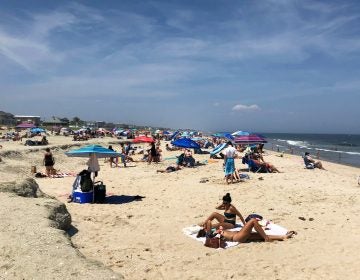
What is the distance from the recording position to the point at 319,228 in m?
8.49

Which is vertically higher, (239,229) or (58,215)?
(58,215)

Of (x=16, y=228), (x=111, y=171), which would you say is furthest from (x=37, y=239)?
(x=111, y=171)

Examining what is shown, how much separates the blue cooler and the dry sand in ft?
1.59

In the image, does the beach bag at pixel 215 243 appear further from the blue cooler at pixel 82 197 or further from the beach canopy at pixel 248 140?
the beach canopy at pixel 248 140

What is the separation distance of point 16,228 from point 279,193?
8.29 m

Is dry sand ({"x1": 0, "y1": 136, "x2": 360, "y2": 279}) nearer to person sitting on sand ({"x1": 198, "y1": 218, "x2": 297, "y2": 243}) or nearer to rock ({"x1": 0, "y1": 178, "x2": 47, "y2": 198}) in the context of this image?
person sitting on sand ({"x1": 198, "y1": 218, "x2": 297, "y2": 243})

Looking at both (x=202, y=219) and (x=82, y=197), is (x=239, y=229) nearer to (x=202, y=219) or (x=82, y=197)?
(x=202, y=219)

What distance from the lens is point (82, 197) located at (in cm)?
1123

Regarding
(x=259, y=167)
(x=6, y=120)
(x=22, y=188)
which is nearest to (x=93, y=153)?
(x=22, y=188)

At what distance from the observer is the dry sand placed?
20.2ft

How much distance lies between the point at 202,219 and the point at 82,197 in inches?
147

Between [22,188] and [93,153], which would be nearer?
[22,188]

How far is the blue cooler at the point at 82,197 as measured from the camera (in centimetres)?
1123

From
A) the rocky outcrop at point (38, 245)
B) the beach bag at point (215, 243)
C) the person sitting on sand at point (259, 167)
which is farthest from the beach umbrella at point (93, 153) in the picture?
the person sitting on sand at point (259, 167)
